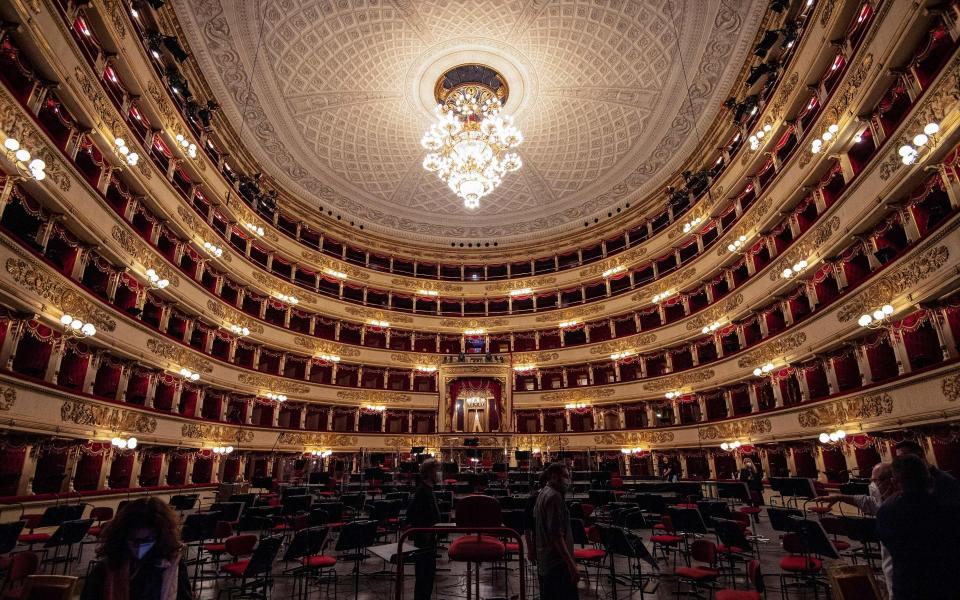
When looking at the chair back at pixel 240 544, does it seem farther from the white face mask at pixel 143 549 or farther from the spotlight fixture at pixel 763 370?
the spotlight fixture at pixel 763 370

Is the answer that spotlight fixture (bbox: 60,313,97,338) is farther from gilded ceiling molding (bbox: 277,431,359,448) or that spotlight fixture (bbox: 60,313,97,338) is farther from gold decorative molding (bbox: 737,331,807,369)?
gold decorative molding (bbox: 737,331,807,369)

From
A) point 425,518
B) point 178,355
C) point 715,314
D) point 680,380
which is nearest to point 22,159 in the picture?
point 425,518

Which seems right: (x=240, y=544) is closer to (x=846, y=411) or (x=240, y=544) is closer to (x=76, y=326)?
(x=76, y=326)

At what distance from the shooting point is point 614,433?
2605 cm

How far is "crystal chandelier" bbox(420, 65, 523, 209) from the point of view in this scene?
2016 cm

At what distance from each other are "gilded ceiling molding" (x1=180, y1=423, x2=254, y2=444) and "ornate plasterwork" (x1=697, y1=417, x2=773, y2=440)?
21.1 meters

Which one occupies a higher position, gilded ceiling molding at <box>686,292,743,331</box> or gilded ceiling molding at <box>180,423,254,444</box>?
gilded ceiling molding at <box>686,292,743,331</box>

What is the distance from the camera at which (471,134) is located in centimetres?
2053

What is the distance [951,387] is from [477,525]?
1132cm

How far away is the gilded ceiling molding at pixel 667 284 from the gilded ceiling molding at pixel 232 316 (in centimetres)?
2090

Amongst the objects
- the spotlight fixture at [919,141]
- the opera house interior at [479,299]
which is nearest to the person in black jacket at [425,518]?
the opera house interior at [479,299]

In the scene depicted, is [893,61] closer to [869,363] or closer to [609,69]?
[869,363]

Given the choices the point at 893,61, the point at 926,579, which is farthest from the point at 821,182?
the point at 926,579

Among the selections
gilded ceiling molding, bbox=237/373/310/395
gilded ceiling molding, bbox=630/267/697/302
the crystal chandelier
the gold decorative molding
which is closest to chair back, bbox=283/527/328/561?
the crystal chandelier
